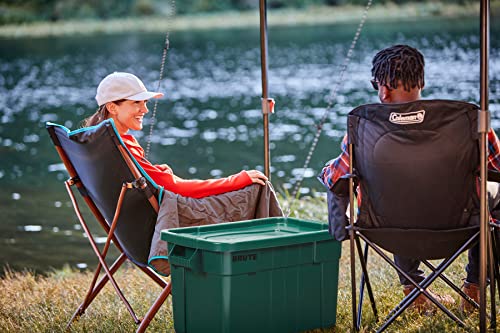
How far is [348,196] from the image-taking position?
2984mm

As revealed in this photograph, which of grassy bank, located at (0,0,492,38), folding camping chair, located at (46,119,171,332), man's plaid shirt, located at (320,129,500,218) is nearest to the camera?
man's plaid shirt, located at (320,129,500,218)

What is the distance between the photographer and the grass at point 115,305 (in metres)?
3.08

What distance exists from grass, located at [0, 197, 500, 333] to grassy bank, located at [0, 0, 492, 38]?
27250 millimetres

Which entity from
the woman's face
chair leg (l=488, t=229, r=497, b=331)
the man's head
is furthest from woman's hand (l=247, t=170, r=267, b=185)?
chair leg (l=488, t=229, r=497, b=331)

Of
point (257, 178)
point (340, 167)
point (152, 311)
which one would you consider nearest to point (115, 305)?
point (152, 311)

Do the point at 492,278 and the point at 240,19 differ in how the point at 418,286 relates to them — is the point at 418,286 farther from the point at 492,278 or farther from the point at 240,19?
the point at 240,19

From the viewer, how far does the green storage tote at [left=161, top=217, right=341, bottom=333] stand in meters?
2.80

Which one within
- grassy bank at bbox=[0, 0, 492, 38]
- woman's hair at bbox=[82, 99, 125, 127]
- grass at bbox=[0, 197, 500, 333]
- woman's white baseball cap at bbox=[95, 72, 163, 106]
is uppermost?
grassy bank at bbox=[0, 0, 492, 38]

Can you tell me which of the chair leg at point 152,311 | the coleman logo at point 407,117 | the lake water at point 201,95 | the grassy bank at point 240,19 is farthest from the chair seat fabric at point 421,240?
the grassy bank at point 240,19

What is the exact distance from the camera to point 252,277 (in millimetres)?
2836

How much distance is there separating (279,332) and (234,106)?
1300cm

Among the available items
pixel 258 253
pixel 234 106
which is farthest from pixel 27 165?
pixel 258 253

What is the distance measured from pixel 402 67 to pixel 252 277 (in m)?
0.77

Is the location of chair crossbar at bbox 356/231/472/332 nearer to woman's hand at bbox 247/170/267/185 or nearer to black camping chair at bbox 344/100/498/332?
black camping chair at bbox 344/100/498/332
